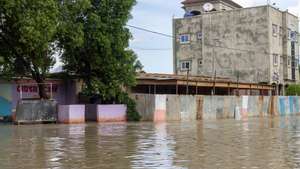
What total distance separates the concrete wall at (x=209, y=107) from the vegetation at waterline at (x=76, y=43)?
4.15ft

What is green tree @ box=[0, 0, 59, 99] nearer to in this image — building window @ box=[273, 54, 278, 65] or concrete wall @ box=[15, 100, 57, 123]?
concrete wall @ box=[15, 100, 57, 123]

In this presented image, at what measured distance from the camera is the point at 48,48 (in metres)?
33.4

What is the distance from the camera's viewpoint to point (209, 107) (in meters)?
42.2

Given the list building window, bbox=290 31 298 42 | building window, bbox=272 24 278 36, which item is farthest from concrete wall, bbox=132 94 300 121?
building window, bbox=290 31 298 42

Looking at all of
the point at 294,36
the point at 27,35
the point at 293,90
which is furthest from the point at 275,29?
the point at 27,35

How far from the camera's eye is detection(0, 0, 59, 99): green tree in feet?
100

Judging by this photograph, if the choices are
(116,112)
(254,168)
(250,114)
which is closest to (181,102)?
(116,112)

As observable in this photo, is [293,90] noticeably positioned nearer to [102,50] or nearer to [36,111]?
[102,50]

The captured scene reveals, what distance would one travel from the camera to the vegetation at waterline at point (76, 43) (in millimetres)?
30938

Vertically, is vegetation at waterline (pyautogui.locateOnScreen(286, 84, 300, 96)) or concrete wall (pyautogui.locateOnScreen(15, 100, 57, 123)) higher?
vegetation at waterline (pyautogui.locateOnScreen(286, 84, 300, 96))

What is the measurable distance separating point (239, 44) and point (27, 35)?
1516 inches

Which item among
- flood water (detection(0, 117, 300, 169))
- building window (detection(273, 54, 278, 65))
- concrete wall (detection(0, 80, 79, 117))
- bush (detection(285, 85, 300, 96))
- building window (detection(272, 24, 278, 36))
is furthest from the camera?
bush (detection(285, 85, 300, 96))

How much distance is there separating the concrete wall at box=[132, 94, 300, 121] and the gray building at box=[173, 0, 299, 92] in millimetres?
10027

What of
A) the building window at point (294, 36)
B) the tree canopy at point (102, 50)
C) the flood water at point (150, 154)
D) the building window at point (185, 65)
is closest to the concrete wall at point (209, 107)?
the tree canopy at point (102, 50)
